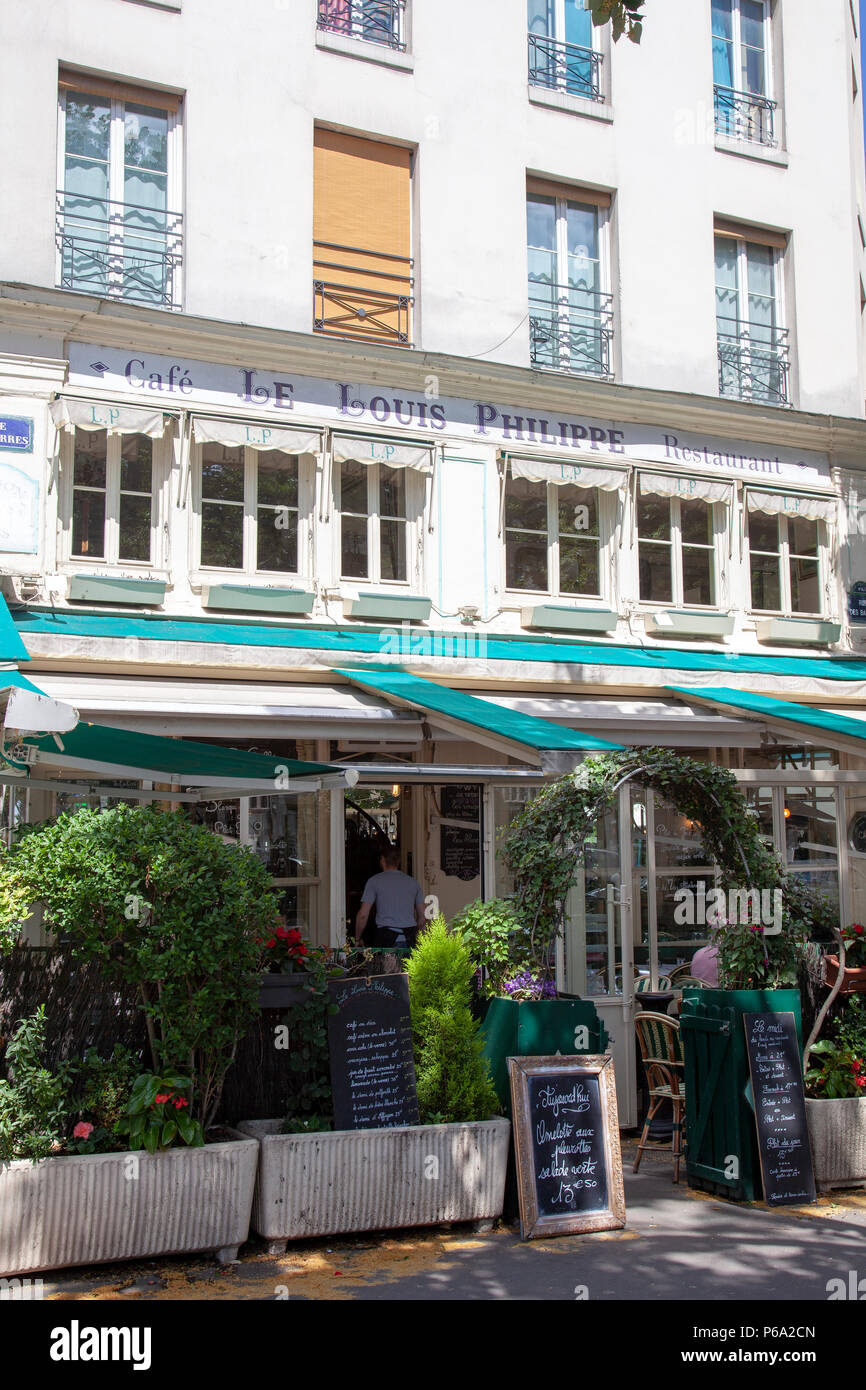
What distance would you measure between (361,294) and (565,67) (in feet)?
12.7

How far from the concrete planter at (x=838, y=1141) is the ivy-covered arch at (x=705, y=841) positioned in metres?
0.76

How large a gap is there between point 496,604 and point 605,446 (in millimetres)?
2178

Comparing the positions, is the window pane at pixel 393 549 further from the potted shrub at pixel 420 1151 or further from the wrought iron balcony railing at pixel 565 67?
the potted shrub at pixel 420 1151

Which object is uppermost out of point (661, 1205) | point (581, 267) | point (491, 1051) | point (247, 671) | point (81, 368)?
point (581, 267)

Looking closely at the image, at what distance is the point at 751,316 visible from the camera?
589 inches

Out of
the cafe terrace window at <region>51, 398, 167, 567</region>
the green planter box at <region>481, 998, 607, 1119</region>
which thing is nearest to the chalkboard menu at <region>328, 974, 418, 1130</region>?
the green planter box at <region>481, 998, 607, 1119</region>

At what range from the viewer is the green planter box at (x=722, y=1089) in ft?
23.6

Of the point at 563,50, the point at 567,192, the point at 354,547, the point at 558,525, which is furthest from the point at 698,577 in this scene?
the point at 563,50

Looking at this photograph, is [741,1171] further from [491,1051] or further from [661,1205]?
[491,1051]

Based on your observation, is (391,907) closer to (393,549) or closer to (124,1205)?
(393,549)

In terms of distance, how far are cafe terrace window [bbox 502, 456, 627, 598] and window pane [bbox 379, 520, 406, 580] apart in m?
1.09

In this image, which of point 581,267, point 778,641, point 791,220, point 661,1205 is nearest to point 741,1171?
point 661,1205

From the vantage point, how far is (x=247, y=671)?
11180 millimetres

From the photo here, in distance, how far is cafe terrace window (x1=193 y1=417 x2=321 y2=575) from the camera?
38.5ft
